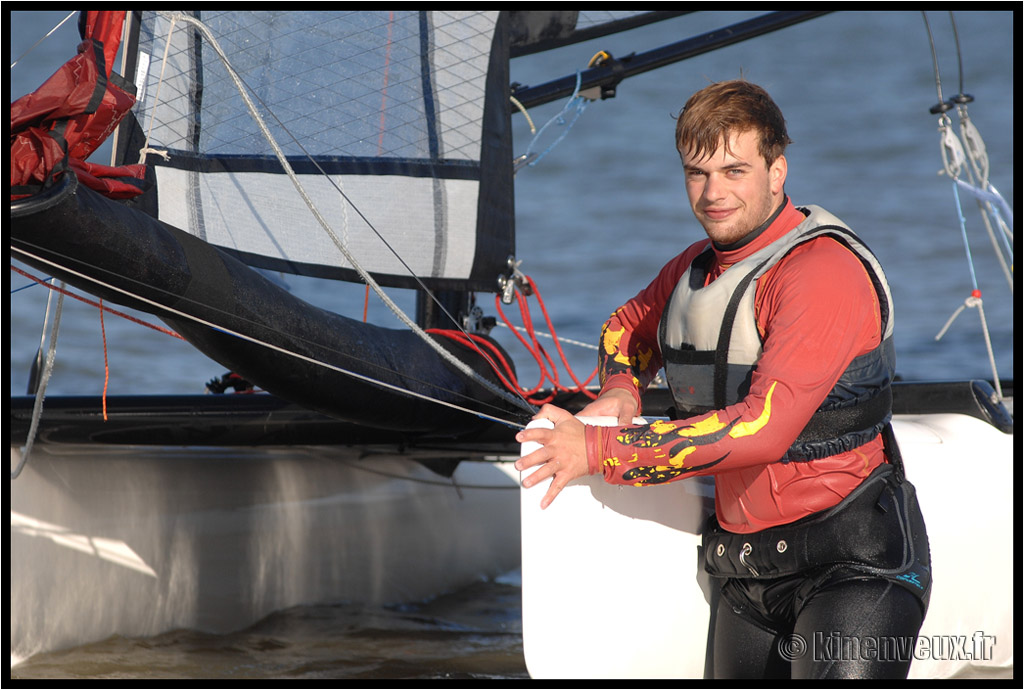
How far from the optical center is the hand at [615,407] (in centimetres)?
153

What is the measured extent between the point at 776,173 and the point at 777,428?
34 centimetres

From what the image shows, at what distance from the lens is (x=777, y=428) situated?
126 cm

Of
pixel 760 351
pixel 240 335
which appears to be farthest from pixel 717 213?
pixel 240 335

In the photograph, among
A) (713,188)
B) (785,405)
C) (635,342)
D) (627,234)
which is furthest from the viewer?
(627,234)

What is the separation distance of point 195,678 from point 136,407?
0.54m

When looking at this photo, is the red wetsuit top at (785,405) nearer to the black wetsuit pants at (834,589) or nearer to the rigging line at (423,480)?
the black wetsuit pants at (834,589)

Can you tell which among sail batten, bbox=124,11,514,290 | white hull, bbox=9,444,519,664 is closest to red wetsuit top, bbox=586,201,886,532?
sail batten, bbox=124,11,514,290

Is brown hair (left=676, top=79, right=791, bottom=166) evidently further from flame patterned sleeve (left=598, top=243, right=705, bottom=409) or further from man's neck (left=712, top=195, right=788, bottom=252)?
flame patterned sleeve (left=598, top=243, right=705, bottom=409)

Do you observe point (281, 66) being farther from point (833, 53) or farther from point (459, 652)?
point (833, 53)

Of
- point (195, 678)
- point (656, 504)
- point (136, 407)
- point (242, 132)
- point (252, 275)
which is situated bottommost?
point (195, 678)

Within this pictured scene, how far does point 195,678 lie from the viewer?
2.13m

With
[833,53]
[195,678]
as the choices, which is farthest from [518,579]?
[833,53]

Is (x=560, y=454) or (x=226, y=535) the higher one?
(x=560, y=454)

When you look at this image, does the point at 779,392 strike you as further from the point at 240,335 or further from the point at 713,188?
the point at 240,335
